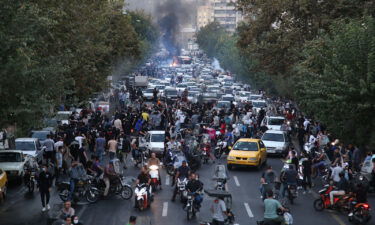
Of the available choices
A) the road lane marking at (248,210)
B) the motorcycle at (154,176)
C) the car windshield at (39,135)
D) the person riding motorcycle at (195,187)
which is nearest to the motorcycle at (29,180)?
the motorcycle at (154,176)

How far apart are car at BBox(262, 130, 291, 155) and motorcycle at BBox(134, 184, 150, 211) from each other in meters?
16.3

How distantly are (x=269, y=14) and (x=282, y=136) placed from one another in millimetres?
9223

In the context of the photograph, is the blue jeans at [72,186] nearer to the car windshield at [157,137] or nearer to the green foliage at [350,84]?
the green foliage at [350,84]

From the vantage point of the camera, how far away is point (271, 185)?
2586cm

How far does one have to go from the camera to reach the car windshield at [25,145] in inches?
1400

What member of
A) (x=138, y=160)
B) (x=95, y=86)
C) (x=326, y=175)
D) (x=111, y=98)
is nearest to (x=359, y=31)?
(x=326, y=175)

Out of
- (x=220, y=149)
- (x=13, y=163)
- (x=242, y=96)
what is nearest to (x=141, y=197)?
(x=13, y=163)

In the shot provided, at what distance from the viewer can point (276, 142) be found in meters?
41.1

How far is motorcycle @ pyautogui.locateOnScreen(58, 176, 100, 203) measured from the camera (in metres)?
26.4

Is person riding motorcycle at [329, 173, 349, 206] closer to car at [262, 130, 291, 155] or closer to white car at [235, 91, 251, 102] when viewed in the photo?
car at [262, 130, 291, 155]

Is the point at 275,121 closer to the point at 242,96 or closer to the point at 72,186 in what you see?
the point at 72,186

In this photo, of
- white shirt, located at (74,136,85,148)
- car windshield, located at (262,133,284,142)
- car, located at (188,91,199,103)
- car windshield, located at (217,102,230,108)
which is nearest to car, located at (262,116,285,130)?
car windshield, located at (262,133,284,142)

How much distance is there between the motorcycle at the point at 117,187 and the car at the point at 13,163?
5.00m

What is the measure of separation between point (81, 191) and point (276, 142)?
1661 cm
